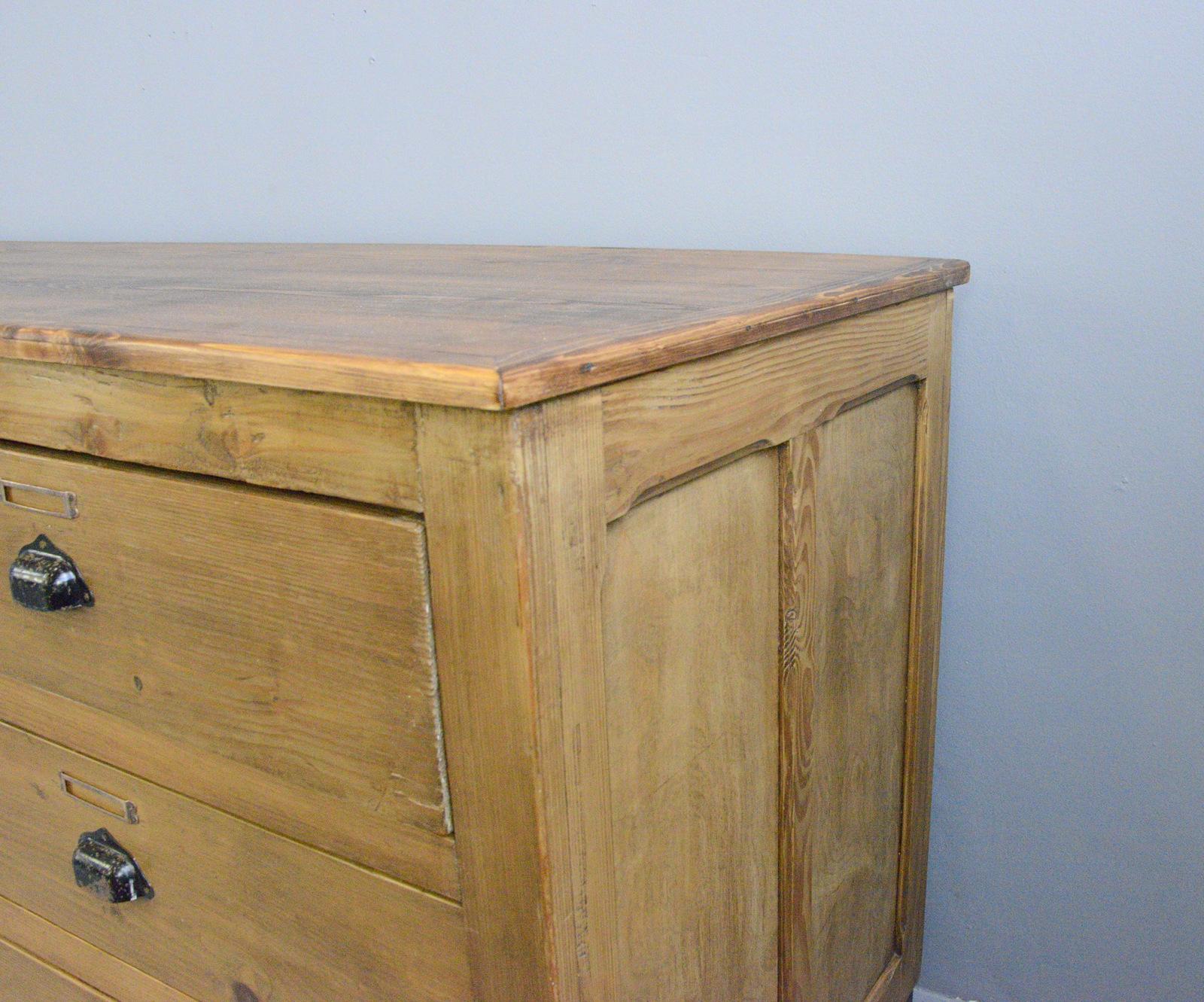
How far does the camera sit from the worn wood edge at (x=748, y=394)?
2.05ft

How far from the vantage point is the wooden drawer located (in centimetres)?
64

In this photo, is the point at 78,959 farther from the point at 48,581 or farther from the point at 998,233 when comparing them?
the point at 998,233

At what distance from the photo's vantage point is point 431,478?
0.58 metres

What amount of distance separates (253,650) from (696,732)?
0.94ft

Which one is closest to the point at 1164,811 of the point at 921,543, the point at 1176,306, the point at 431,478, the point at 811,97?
the point at 921,543

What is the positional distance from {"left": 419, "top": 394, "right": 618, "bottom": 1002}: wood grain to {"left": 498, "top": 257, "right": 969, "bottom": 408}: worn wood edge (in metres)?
0.02

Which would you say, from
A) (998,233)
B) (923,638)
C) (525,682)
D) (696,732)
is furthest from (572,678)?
(998,233)

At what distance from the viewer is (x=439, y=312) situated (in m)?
0.72

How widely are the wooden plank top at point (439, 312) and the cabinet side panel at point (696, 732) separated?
0.36 ft

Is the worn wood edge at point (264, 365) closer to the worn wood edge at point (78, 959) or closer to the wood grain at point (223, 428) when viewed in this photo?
the wood grain at point (223, 428)

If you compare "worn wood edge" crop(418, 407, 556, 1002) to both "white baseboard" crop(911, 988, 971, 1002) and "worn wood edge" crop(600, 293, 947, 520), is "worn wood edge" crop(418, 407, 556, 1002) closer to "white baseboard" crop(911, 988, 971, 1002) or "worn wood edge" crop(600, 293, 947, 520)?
"worn wood edge" crop(600, 293, 947, 520)

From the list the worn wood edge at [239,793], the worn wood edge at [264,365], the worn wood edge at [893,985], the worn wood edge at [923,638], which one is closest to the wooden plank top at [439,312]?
the worn wood edge at [264,365]

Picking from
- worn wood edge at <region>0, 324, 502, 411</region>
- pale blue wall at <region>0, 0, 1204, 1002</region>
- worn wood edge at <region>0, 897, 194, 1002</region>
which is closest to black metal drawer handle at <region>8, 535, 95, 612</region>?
worn wood edge at <region>0, 324, 502, 411</region>

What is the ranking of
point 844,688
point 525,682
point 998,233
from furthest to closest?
point 998,233 → point 844,688 → point 525,682
